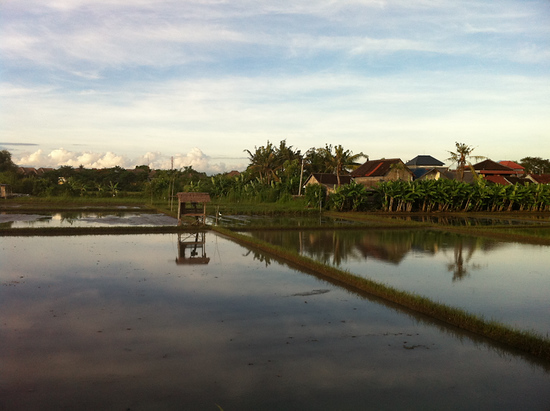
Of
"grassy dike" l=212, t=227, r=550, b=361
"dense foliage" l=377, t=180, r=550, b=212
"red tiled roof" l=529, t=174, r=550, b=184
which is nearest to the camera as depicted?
"grassy dike" l=212, t=227, r=550, b=361

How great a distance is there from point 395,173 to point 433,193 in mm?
8285

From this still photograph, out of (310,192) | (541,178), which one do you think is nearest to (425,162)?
(541,178)

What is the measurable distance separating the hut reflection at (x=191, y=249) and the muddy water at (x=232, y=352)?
6.44 feet

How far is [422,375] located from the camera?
3.94 metres

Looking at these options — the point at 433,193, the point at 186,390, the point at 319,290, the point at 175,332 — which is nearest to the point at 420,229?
the point at 433,193

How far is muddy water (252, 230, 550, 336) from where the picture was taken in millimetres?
6148

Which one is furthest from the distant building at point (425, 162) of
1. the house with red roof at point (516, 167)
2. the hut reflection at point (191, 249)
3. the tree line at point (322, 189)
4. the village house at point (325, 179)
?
the hut reflection at point (191, 249)

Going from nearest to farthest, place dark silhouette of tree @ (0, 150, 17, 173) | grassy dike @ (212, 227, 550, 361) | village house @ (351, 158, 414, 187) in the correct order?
grassy dike @ (212, 227, 550, 361) < village house @ (351, 158, 414, 187) < dark silhouette of tree @ (0, 150, 17, 173)

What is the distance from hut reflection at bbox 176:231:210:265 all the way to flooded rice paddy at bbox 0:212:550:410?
1.07 meters

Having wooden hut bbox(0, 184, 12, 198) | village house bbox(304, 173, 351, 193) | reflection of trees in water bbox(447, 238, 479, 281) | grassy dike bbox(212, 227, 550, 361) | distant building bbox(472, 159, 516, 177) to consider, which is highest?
distant building bbox(472, 159, 516, 177)

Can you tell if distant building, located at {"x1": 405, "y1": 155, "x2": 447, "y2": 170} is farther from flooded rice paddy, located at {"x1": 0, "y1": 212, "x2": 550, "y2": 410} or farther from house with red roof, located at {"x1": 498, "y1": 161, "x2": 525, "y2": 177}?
flooded rice paddy, located at {"x1": 0, "y1": 212, "x2": 550, "y2": 410}

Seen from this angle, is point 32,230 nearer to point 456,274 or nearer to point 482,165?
point 456,274

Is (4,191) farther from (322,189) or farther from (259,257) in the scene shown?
(259,257)

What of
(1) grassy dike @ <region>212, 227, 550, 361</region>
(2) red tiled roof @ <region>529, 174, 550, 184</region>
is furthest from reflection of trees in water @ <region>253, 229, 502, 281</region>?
(2) red tiled roof @ <region>529, 174, 550, 184</region>
